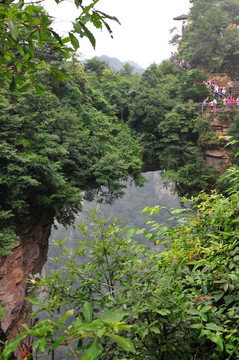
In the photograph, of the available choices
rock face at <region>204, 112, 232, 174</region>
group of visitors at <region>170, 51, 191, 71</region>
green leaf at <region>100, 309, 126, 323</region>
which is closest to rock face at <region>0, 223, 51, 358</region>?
green leaf at <region>100, 309, 126, 323</region>

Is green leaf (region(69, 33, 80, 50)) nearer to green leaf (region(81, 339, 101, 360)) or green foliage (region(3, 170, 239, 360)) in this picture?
green foliage (region(3, 170, 239, 360))

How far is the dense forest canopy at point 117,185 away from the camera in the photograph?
1.06 metres

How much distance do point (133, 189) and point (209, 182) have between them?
1214 inches

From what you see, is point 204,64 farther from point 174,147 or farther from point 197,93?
point 174,147

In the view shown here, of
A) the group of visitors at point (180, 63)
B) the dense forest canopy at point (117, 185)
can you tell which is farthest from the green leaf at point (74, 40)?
the group of visitors at point (180, 63)

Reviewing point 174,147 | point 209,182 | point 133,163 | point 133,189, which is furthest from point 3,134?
point 133,189

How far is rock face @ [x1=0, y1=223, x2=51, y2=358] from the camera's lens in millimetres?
5375

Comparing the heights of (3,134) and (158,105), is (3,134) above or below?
below

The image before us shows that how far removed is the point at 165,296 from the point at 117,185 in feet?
22.5

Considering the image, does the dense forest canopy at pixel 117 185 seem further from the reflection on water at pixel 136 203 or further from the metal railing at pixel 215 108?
the reflection on water at pixel 136 203

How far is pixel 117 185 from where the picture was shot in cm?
795

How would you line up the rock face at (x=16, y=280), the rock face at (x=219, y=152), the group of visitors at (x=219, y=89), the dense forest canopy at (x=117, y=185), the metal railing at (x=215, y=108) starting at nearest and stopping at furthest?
the dense forest canopy at (x=117, y=185) → the rock face at (x=16, y=280) → the rock face at (x=219, y=152) → the metal railing at (x=215, y=108) → the group of visitors at (x=219, y=89)

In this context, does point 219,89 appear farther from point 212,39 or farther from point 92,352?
point 92,352

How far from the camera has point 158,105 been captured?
35.5 feet
